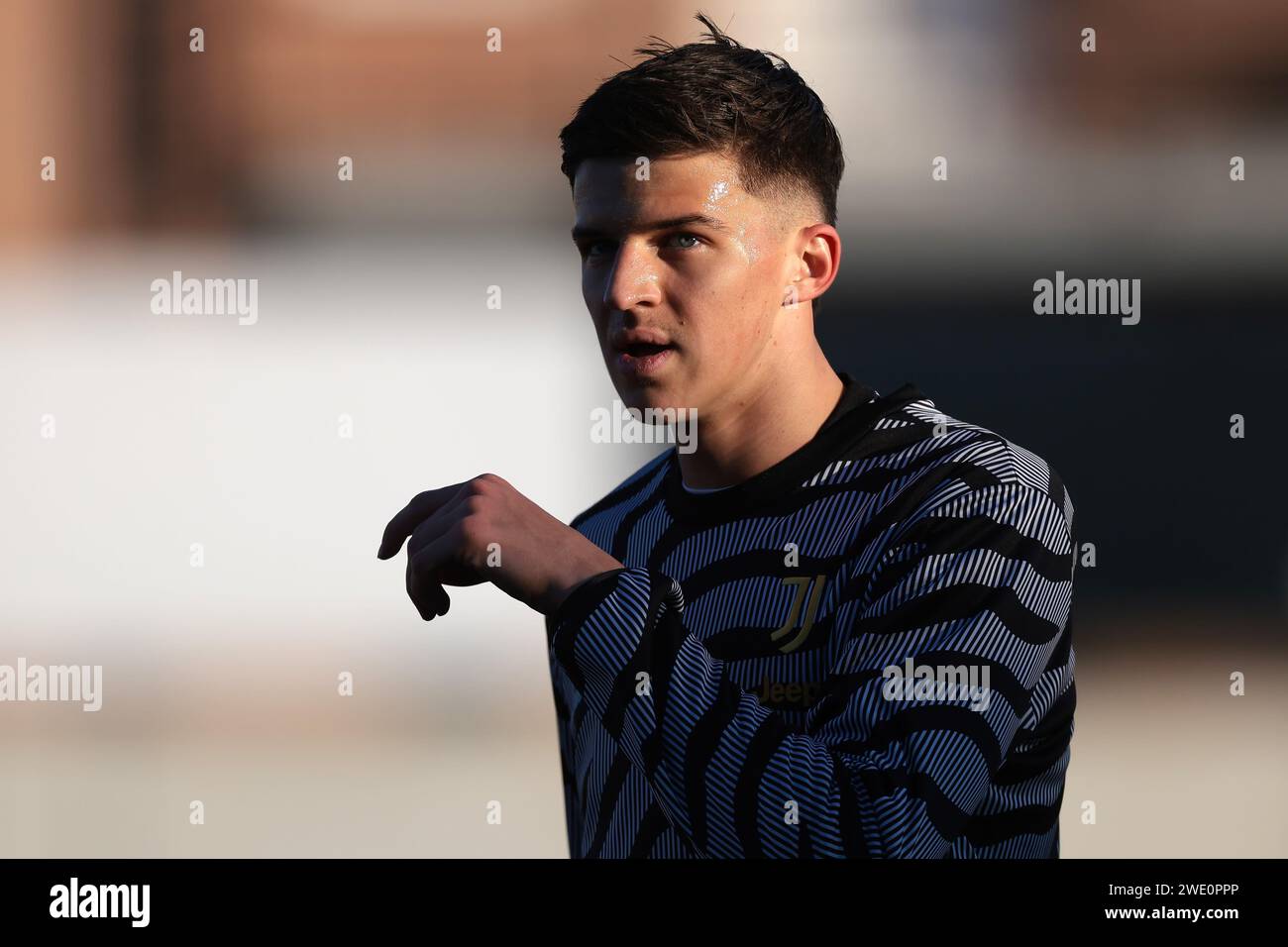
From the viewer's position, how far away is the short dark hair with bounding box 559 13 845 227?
1903 mm

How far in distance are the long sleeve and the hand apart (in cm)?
4

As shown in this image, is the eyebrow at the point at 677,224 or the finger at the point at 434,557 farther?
the eyebrow at the point at 677,224

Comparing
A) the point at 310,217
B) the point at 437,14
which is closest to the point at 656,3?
the point at 437,14

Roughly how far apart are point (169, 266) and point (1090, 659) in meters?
4.48

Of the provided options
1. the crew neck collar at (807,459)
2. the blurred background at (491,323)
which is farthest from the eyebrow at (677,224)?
the blurred background at (491,323)

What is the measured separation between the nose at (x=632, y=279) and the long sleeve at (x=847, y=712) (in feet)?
1.83

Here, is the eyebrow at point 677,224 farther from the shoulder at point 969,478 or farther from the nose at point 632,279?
the shoulder at point 969,478

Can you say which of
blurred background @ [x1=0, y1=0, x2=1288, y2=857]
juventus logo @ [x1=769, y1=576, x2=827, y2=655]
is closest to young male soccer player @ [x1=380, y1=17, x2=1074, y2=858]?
juventus logo @ [x1=769, y1=576, x2=827, y2=655]

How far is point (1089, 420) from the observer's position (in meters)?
5.39

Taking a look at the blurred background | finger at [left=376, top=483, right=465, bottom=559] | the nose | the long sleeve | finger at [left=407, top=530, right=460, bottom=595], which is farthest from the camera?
the blurred background

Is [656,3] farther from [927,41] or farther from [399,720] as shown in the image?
[399,720]

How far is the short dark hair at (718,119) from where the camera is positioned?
6.24 feet

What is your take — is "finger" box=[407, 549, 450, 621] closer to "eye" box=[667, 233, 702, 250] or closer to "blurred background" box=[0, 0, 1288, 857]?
"eye" box=[667, 233, 702, 250]

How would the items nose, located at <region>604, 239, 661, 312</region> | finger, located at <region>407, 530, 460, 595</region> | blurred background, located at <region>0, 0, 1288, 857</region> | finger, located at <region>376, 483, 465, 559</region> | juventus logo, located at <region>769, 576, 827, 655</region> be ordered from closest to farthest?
finger, located at <region>407, 530, 460, 595</region>
finger, located at <region>376, 483, 465, 559</region>
juventus logo, located at <region>769, 576, 827, 655</region>
nose, located at <region>604, 239, 661, 312</region>
blurred background, located at <region>0, 0, 1288, 857</region>
